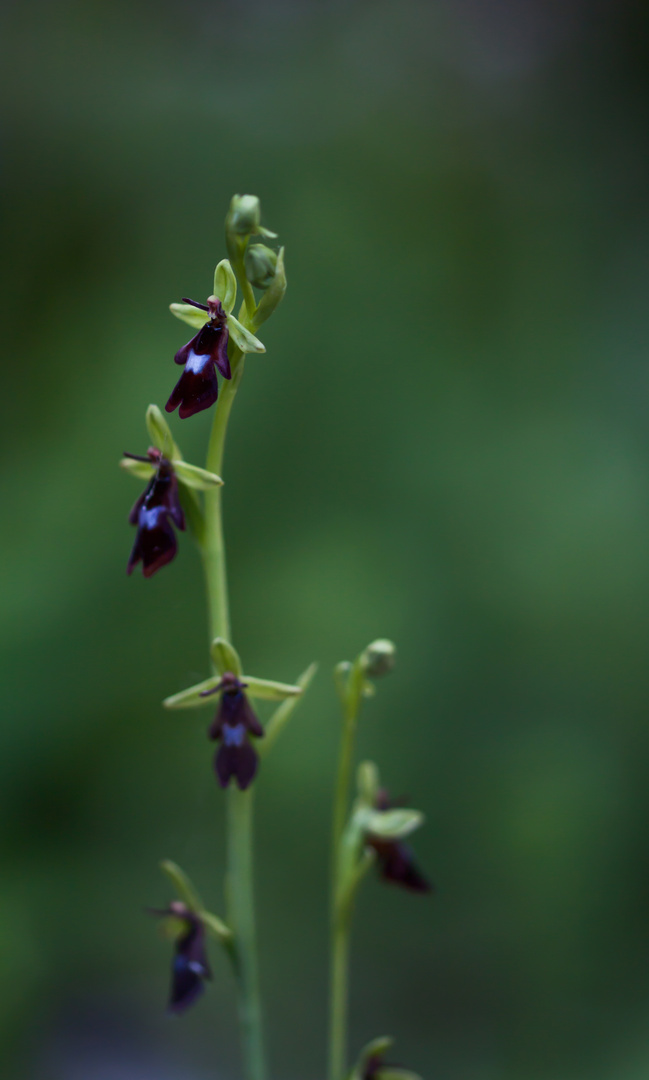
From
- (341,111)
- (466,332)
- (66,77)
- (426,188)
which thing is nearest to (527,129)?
(426,188)

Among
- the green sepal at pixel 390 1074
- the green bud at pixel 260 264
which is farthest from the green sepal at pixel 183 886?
the green bud at pixel 260 264

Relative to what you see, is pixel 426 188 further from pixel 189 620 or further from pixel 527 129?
pixel 189 620

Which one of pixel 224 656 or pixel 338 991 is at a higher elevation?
pixel 224 656

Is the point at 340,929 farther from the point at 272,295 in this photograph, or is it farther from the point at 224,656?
the point at 272,295

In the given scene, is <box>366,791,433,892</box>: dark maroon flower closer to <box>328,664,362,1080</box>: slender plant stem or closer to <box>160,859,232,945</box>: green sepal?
<box>328,664,362,1080</box>: slender plant stem

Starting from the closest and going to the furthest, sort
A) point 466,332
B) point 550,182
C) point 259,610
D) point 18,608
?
point 18,608 → point 259,610 → point 466,332 → point 550,182

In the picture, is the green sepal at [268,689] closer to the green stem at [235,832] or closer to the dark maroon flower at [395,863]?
the green stem at [235,832]

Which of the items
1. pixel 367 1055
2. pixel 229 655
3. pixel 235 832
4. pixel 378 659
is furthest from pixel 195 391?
pixel 367 1055
